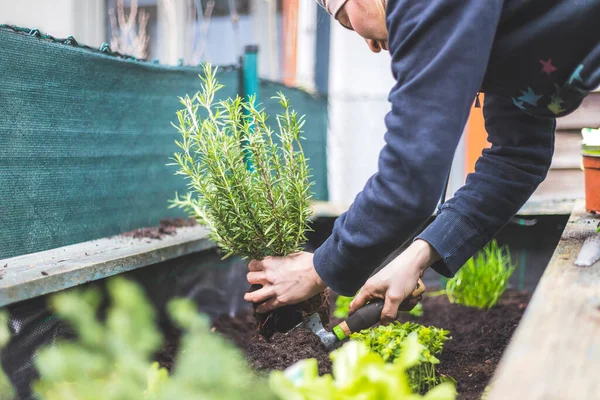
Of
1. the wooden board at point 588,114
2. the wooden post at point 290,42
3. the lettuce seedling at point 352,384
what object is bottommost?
the lettuce seedling at point 352,384

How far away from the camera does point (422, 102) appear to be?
1.15 metres

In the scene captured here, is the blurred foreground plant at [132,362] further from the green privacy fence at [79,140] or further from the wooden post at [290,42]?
the wooden post at [290,42]

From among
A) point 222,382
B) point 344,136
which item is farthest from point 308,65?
point 222,382

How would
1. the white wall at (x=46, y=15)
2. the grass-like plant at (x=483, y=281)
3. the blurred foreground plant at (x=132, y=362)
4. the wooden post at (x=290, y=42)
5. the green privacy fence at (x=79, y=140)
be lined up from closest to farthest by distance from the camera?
the blurred foreground plant at (x=132, y=362), the green privacy fence at (x=79, y=140), the grass-like plant at (x=483, y=281), the wooden post at (x=290, y=42), the white wall at (x=46, y=15)

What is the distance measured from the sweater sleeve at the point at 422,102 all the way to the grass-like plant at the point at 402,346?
1.38 ft

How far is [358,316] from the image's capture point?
172cm

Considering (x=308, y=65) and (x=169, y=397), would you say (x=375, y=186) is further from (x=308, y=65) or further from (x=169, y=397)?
(x=308, y=65)

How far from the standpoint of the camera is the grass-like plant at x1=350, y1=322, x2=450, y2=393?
152 centimetres

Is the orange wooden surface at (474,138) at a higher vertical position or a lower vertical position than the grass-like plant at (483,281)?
higher

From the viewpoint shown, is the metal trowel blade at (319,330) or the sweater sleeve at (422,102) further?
the metal trowel blade at (319,330)

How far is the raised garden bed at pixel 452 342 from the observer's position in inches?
69.0

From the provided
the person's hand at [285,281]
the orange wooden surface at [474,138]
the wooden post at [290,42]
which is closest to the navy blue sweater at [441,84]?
the person's hand at [285,281]

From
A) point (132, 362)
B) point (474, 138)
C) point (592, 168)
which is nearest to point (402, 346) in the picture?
point (132, 362)

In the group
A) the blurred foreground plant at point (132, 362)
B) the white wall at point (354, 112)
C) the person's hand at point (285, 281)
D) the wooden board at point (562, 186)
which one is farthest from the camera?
the white wall at point (354, 112)
